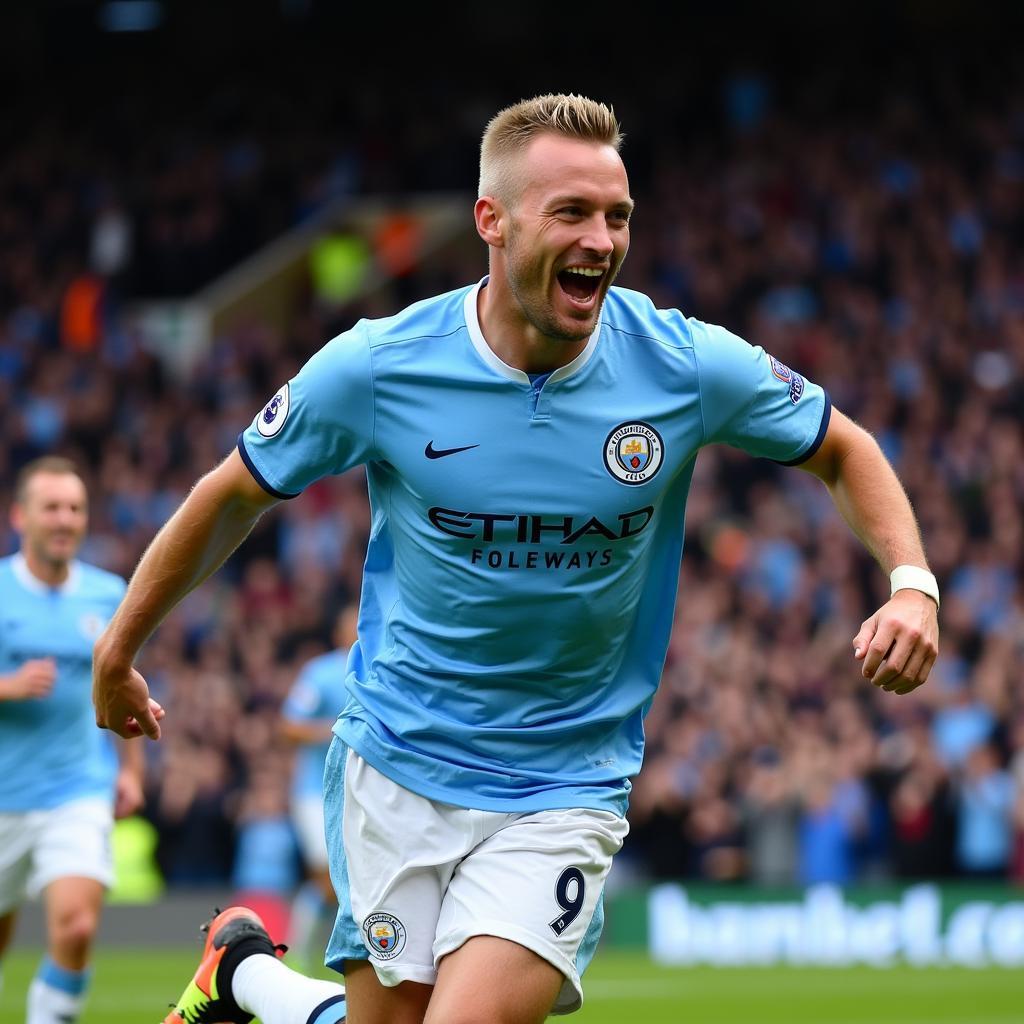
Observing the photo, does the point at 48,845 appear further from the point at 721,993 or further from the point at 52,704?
the point at 721,993

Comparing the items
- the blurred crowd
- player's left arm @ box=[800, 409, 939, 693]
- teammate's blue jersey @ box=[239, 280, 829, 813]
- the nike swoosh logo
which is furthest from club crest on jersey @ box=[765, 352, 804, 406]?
the blurred crowd

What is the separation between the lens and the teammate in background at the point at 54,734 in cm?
873

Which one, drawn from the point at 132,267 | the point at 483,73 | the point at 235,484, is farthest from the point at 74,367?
the point at 235,484

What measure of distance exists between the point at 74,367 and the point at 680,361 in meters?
19.8

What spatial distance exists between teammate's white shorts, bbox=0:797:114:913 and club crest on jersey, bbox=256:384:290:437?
13.9 ft

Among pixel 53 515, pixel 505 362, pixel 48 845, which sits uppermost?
pixel 53 515

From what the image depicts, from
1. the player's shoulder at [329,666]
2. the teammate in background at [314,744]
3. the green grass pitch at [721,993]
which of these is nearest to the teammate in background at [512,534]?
the green grass pitch at [721,993]

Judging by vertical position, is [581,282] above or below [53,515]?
below

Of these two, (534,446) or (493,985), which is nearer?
(493,985)

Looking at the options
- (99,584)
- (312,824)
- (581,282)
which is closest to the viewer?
(581,282)

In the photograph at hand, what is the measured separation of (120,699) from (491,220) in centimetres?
152

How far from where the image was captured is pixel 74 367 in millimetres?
24156

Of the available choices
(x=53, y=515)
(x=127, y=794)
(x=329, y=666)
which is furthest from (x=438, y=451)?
(x=329, y=666)

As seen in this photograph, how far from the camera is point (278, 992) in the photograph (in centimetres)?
595
